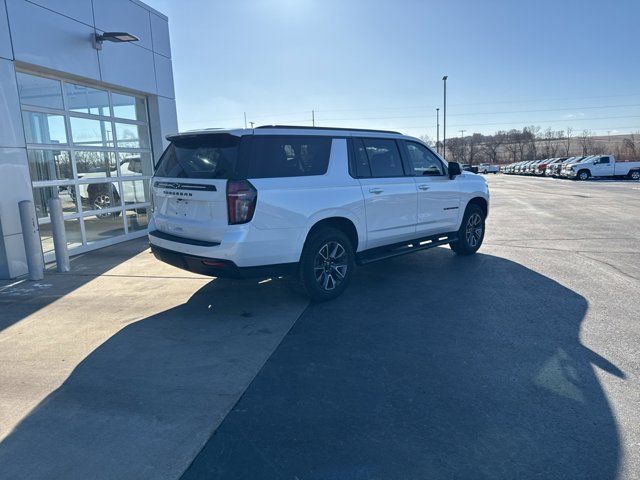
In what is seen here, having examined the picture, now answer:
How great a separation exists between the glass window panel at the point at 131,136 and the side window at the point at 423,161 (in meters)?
6.59

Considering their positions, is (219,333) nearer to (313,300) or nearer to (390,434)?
(313,300)

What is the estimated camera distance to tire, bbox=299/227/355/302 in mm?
5125

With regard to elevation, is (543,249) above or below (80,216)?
below

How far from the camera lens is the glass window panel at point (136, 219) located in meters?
10.3

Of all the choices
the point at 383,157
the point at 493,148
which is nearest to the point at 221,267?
the point at 383,157

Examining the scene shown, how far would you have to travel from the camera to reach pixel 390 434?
9.36 feet

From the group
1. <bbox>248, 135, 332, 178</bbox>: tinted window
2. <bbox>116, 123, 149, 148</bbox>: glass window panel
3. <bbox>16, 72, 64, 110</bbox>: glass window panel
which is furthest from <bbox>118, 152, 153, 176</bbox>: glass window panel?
<bbox>248, 135, 332, 178</bbox>: tinted window

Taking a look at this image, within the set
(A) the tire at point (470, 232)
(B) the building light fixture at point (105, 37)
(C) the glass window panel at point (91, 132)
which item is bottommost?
(A) the tire at point (470, 232)

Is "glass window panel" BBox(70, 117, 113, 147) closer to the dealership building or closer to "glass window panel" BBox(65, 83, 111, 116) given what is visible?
the dealership building

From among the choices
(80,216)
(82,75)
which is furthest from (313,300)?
(82,75)

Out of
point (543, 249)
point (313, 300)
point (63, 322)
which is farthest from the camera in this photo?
point (543, 249)

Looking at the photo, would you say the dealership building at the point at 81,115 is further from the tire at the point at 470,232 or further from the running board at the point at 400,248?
the tire at the point at 470,232

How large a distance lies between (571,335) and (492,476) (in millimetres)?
2345

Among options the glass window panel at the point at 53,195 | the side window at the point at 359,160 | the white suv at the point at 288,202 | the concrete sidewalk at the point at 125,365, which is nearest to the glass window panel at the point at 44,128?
the glass window panel at the point at 53,195
